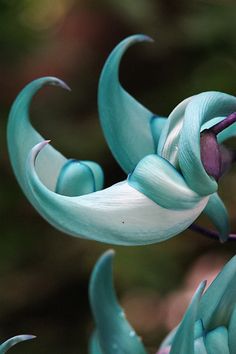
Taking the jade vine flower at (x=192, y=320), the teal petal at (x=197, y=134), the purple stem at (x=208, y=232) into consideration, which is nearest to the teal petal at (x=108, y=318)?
the jade vine flower at (x=192, y=320)

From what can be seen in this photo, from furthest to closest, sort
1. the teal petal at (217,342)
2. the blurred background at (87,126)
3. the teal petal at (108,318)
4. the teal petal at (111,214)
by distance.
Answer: the blurred background at (87,126) < the teal petal at (108,318) < the teal petal at (217,342) < the teal petal at (111,214)

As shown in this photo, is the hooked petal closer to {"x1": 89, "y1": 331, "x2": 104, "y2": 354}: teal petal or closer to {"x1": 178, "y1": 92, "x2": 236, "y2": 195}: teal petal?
{"x1": 178, "y1": 92, "x2": 236, "y2": 195}: teal petal

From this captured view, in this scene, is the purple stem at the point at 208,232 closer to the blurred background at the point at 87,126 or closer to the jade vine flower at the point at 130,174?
the jade vine flower at the point at 130,174

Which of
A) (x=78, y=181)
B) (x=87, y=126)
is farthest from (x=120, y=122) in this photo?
(x=87, y=126)

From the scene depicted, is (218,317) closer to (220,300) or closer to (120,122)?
(220,300)

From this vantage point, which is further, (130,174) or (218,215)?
(218,215)
